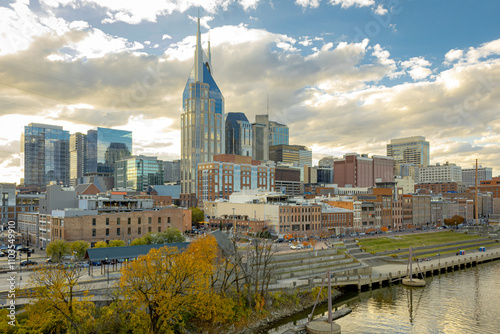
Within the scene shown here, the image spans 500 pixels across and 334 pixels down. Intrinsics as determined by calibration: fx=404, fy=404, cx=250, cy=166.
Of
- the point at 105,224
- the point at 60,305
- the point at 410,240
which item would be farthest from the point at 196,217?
the point at 60,305

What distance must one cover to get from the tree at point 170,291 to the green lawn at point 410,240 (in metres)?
62.7

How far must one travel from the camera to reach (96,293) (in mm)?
52062

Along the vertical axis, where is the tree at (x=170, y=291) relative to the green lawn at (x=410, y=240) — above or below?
above

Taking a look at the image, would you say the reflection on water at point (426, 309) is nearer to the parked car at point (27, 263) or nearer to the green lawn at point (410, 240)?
the green lawn at point (410, 240)

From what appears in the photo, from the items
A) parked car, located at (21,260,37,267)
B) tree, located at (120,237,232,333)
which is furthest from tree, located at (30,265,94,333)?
parked car, located at (21,260,37,267)

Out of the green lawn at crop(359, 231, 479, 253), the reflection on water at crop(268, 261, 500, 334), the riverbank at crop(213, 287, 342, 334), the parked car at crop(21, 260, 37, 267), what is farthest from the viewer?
the green lawn at crop(359, 231, 479, 253)

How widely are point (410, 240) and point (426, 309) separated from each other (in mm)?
65071

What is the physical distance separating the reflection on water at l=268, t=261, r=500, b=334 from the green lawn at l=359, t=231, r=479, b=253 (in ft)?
82.4

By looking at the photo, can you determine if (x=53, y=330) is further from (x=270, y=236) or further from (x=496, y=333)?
(x=270, y=236)

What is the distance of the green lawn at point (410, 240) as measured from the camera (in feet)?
365

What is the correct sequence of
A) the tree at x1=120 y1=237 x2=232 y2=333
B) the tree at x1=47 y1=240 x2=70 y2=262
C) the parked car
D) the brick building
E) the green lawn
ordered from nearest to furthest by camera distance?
the tree at x1=120 y1=237 x2=232 y2=333, the parked car, the tree at x1=47 y1=240 x2=70 y2=262, the brick building, the green lawn

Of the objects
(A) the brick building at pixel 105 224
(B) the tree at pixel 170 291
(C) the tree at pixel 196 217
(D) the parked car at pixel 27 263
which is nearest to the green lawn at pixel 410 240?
(A) the brick building at pixel 105 224

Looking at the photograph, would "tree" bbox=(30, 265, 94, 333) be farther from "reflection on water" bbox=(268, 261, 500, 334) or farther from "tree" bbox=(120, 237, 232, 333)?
"reflection on water" bbox=(268, 261, 500, 334)

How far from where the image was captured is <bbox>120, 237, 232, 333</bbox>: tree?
45.0 metres
